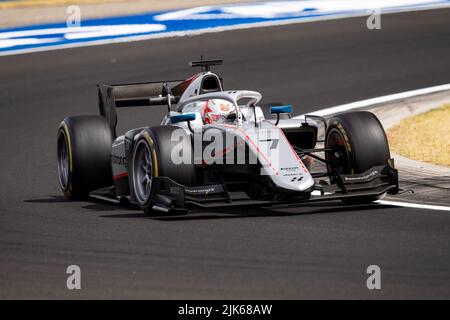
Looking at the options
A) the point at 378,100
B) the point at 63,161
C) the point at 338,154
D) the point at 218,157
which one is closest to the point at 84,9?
the point at 378,100

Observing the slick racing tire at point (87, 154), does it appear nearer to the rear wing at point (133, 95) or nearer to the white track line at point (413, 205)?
the rear wing at point (133, 95)

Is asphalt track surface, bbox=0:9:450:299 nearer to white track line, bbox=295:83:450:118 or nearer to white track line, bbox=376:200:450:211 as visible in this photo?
white track line, bbox=376:200:450:211

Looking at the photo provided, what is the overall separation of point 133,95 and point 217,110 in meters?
1.63

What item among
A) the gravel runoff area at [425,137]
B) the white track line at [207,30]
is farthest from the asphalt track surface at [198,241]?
the white track line at [207,30]

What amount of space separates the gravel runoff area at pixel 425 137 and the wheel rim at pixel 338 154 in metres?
1.82

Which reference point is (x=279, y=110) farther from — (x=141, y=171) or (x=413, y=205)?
(x=413, y=205)

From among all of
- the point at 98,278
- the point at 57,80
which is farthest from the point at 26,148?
the point at 98,278

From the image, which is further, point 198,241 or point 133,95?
point 133,95

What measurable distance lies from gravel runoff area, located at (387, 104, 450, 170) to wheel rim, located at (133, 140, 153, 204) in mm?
3633

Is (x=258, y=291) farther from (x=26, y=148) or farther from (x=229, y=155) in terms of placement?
(x=26, y=148)

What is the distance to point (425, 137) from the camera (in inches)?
578

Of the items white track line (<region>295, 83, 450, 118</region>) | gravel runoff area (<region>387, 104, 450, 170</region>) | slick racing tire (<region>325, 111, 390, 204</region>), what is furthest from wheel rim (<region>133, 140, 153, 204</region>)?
white track line (<region>295, 83, 450, 118</region>)

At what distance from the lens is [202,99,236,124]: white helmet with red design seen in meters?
11.9

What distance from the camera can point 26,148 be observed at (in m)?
16.0
